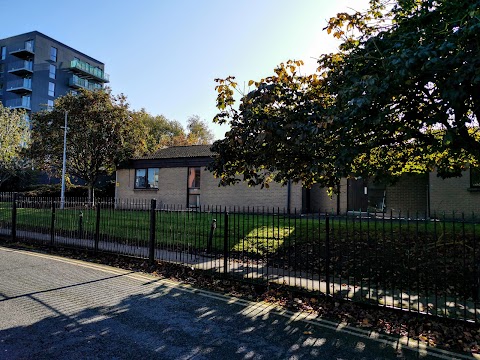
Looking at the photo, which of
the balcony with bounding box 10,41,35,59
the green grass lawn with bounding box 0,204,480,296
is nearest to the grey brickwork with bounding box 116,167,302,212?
the green grass lawn with bounding box 0,204,480,296

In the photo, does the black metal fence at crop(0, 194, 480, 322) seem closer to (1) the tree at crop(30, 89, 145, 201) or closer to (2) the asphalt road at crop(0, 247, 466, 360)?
(2) the asphalt road at crop(0, 247, 466, 360)

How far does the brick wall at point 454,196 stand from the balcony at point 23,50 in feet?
194

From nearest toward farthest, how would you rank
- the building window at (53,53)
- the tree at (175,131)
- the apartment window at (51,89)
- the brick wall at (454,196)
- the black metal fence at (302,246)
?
1. the black metal fence at (302,246)
2. the brick wall at (454,196)
3. the tree at (175,131)
4. the apartment window at (51,89)
5. the building window at (53,53)

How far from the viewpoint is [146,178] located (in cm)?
2602

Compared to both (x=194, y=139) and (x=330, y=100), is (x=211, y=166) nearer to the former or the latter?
(x=330, y=100)

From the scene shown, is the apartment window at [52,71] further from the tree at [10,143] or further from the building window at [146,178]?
the building window at [146,178]

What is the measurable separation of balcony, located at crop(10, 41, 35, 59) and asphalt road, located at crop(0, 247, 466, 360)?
5856 centimetres

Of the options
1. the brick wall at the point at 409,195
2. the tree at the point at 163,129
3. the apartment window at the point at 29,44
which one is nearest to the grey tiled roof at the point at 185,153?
the brick wall at the point at 409,195

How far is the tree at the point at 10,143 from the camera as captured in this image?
35.3 meters

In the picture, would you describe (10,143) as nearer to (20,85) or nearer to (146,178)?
(146,178)

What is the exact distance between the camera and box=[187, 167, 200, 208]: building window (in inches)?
936

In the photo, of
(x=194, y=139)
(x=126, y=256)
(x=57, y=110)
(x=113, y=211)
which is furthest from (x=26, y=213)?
(x=194, y=139)

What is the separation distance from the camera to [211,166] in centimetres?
823

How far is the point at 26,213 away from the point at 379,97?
1303 cm
